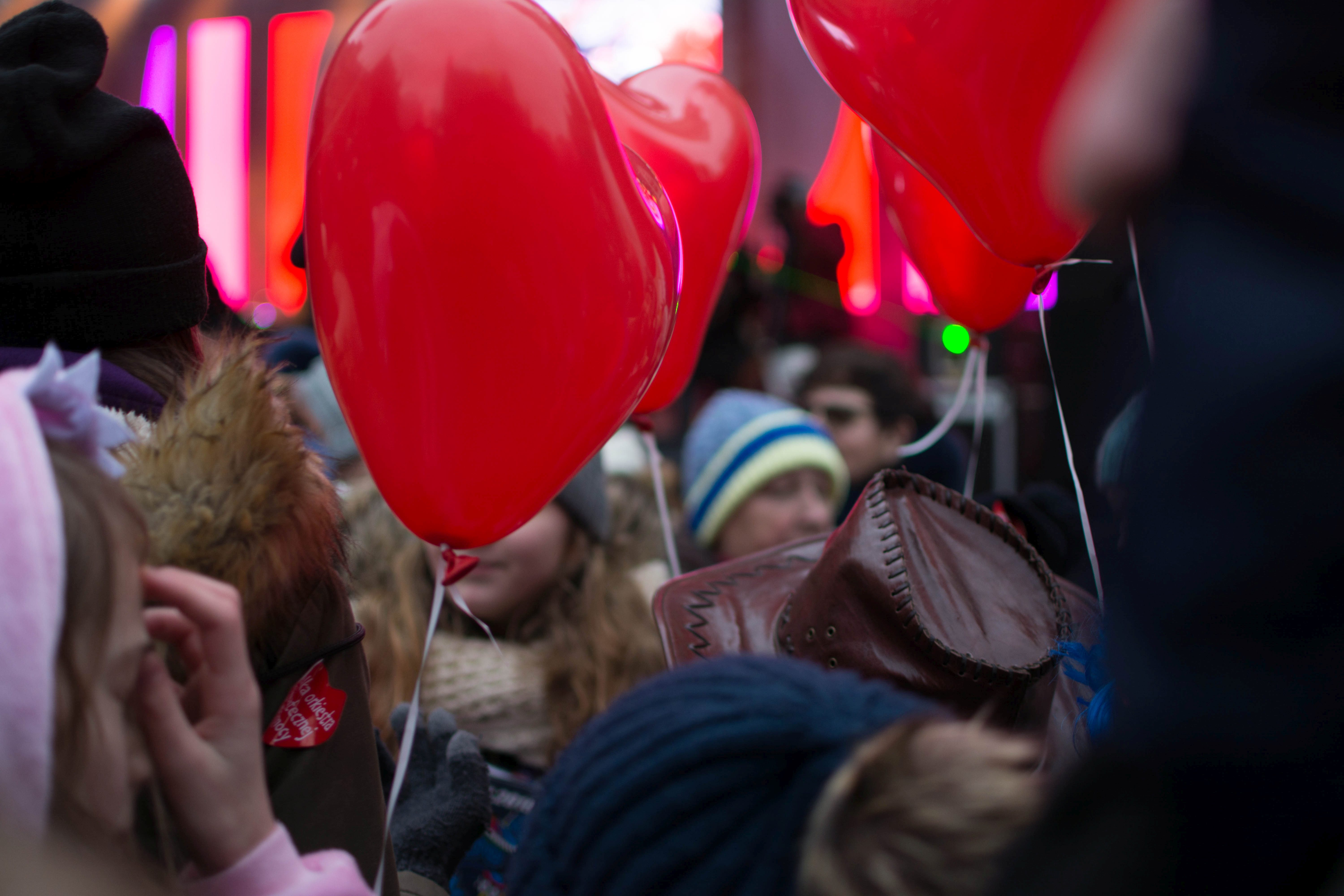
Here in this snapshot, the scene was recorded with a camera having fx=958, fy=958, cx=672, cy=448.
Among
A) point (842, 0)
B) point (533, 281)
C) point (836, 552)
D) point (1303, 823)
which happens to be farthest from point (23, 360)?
point (1303, 823)

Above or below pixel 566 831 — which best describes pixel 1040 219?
above

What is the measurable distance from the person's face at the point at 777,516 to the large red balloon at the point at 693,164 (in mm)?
874

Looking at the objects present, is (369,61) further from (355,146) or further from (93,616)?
(93,616)

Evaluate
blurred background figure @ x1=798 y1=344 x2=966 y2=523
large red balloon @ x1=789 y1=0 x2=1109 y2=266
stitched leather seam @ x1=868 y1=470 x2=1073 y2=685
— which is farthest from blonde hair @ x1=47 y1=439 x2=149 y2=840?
blurred background figure @ x1=798 y1=344 x2=966 y2=523

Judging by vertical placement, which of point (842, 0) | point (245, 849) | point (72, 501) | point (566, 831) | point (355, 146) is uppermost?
point (842, 0)

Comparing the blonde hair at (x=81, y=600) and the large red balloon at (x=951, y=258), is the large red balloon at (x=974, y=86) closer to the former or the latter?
the large red balloon at (x=951, y=258)

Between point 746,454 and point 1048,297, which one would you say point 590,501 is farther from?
point 1048,297

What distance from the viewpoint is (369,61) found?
890mm

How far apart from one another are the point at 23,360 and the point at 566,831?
0.70 m

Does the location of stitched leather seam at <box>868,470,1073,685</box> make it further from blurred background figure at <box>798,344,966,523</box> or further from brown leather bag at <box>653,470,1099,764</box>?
blurred background figure at <box>798,344,966,523</box>

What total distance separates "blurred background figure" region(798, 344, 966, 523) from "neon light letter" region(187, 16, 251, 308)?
3.43 m

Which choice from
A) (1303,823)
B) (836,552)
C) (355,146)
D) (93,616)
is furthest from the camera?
(836,552)

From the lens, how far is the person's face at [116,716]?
0.58m

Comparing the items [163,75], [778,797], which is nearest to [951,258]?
[778,797]
